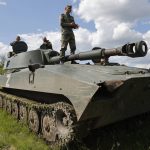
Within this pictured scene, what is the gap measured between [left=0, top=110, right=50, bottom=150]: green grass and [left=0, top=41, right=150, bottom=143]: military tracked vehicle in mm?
185

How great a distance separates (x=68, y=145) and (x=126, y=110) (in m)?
1.32

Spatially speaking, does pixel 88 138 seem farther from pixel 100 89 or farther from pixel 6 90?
pixel 6 90

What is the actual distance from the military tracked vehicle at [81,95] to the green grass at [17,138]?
185 mm

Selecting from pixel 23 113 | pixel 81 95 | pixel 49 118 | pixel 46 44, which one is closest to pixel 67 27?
pixel 46 44

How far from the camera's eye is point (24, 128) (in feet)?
30.1

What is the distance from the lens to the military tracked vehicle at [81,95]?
21.7ft

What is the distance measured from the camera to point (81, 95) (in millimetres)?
6590

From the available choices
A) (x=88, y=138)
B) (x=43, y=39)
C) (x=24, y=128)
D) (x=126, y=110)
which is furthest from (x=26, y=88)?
(x=43, y=39)

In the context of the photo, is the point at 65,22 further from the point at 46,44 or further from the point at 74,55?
the point at 46,44

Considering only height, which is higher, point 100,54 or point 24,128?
point 100,54

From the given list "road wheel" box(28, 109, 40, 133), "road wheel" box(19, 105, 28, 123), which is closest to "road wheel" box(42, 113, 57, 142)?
"road wheel" box(28, 109, 40, 133)

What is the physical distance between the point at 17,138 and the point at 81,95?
8.20ft

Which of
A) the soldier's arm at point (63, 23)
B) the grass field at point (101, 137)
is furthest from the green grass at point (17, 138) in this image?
the soldier's arm at point (63, 23)

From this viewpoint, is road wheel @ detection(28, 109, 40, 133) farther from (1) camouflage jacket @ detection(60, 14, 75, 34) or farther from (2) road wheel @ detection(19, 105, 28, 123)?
(1) camouflage jacket @ detection(60, 14, 75, 34)
